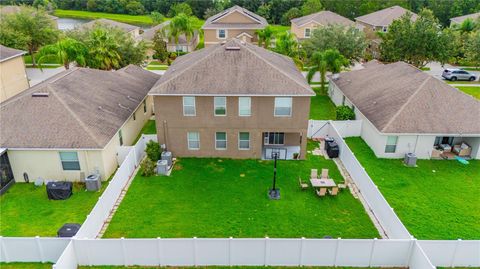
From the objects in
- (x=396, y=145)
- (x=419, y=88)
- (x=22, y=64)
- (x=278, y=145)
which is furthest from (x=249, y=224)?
(x=22, y=64)

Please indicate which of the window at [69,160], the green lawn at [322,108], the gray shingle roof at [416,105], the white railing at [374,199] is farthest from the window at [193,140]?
the gray shingle roof at [416,105]

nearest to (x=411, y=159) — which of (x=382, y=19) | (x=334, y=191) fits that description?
(x=334, y=191)

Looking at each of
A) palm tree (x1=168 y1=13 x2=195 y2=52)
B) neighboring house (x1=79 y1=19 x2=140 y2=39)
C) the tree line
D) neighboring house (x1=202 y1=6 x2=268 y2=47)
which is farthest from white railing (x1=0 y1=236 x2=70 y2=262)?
the tree line

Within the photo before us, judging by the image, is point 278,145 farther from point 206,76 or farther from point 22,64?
point 22,64

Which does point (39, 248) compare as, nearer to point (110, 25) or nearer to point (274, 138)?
point (274, 138)

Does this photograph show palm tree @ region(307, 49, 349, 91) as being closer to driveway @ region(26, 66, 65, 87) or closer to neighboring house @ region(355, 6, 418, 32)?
neighboring house @ region(355, 6, 418, 32)

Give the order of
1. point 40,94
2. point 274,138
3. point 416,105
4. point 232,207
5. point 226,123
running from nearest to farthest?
point 232,207 → point 40,94 → point 226,123 → point 416,105 → point 274,138

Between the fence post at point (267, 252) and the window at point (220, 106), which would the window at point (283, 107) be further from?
the fence post at point (267, 252)
